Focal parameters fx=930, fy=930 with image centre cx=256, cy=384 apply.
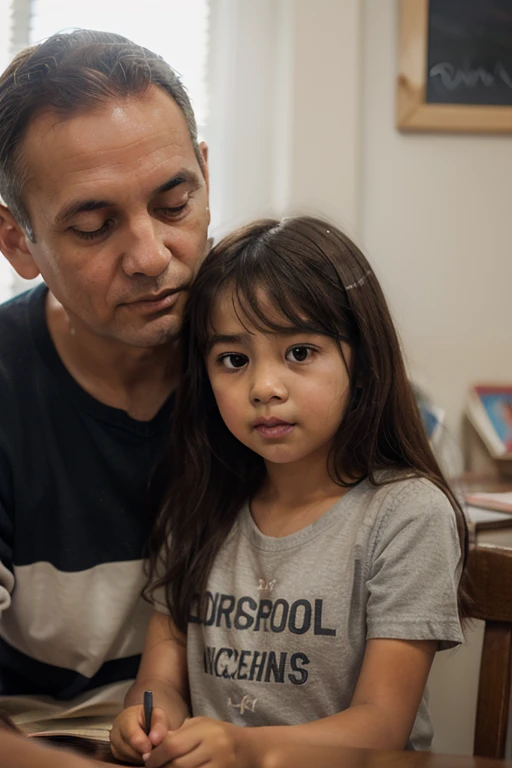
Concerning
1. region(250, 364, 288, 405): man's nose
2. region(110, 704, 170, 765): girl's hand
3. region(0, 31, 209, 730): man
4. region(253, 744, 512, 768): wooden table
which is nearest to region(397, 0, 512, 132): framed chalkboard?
region(0, 31, 209, 730): man

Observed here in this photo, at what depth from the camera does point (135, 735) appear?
3.06 ft

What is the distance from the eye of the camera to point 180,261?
1.24 metres

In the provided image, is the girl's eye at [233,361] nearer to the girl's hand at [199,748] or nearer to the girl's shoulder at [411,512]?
the girl's shoulder at [411,512]

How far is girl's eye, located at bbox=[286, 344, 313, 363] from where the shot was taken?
109cm

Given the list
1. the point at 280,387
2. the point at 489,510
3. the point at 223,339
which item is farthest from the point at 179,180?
the point at 489,510

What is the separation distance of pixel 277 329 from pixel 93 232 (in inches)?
12.4

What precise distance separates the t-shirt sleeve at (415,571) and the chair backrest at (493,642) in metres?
0.09

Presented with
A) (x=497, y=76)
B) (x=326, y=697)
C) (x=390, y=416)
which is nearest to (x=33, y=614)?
(x=326, y=697)

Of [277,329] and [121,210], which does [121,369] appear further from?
[277,329]

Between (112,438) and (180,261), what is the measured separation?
30cm

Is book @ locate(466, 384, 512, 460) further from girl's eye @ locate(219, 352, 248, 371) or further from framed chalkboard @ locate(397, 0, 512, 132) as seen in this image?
girl's eye @ locate(219, 352, 248, 371)

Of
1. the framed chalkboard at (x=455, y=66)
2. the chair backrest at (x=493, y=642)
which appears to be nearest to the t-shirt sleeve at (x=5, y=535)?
the chair backrest at (x=493, y=642)

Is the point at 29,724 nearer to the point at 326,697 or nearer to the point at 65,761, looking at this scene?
the point at 326,697

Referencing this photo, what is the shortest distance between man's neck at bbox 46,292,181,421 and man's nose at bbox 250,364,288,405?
1.08 ft
